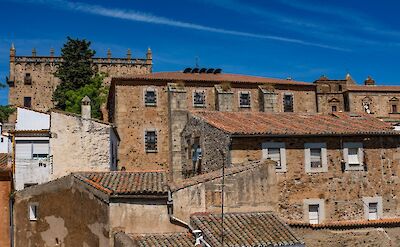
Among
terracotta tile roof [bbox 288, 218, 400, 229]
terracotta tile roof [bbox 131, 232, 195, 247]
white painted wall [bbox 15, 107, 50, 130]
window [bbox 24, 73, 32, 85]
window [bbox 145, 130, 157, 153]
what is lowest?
terracotta tile roof [bbox 288, 218, 400, 229]

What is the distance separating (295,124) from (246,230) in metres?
8.73

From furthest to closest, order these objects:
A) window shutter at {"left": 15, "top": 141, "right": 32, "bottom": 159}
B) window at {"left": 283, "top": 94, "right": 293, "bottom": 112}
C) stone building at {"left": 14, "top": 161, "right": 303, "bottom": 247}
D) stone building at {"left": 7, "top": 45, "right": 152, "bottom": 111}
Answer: stone building at {"left": 7, "top": 45, "right": 152, "bottom": 111}, window at {"left": 283, "top": 94, "right": 293, "bottom": 112}, window shutter at {"left": 15, "top": 141, "right": 32, "bottom": 159}, stone building at {"left": 14, "top": 161, "right": 303, "bottom": 247}

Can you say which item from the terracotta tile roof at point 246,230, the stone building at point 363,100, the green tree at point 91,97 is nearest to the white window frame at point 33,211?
the terracotta tile roof at point 246,230

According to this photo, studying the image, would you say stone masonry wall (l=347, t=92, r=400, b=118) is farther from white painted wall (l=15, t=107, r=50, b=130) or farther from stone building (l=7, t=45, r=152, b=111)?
white painted wall (l=15, t=107, r=50, b=130)

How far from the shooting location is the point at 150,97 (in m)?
44.1

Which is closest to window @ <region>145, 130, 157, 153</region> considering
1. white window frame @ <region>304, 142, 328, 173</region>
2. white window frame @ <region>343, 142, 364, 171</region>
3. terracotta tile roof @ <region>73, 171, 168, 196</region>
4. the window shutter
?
the window shutter

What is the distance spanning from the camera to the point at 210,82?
4534 centimetres

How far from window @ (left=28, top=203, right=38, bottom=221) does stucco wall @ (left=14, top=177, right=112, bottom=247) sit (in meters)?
0.15

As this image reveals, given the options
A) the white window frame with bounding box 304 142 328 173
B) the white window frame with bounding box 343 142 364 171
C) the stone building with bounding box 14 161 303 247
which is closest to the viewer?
the stone building with bounding box 14 161 303 247

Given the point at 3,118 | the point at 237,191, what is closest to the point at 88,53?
the point at 3,118

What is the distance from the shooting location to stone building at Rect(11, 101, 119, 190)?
91.8 feet

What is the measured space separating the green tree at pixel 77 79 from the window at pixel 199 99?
13.1m

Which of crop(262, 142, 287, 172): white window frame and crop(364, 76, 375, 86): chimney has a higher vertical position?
crop(364, 76, 375, 86): chimney

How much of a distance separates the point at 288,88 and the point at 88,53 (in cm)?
2647
